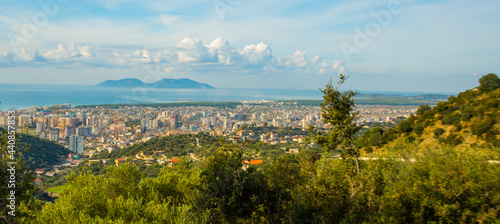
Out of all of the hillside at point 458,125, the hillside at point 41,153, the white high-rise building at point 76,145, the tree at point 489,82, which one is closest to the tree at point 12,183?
the hillside at point 458,125

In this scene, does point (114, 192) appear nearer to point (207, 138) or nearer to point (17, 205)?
point (17, 205)

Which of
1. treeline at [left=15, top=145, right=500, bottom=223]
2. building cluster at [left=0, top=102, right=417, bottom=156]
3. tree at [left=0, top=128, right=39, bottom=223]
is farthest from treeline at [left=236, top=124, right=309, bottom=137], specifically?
tree at [left=0, top=128, right=39, bottom=223]

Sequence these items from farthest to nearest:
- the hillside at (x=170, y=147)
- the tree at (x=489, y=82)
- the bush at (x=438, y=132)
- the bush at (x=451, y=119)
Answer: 1. the hillside at (x=170, y=147)
2. the tree at (x=489, y=82)
3. the bush at (x=451, y=119)
4. the bush at (x=438, y=132)

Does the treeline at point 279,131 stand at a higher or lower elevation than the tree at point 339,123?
lower

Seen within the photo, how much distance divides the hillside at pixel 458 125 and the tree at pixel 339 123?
7.69 metres

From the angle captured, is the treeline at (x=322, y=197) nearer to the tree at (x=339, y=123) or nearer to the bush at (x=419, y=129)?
the tree at (x=339, y=123)

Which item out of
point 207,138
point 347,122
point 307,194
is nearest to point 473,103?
point 347,122

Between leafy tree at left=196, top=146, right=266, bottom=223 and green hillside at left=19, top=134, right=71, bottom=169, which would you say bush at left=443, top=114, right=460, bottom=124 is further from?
green hillside at left=19, top=134, right=71, bottom=169

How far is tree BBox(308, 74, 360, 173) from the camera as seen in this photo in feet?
25.6

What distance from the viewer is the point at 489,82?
2805cm

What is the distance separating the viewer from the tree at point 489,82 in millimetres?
27375

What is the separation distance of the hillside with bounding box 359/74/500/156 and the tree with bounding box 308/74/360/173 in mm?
7685

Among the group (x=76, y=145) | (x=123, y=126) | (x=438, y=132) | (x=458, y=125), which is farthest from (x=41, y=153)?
(x=458, y=125)

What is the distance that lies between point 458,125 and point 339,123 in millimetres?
17969
